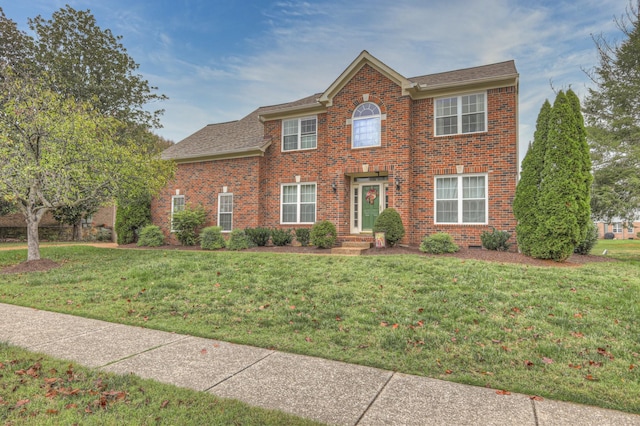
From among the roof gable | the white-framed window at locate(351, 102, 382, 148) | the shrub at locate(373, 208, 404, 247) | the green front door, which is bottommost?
the shrub at locate(373, 208, 404, 247)

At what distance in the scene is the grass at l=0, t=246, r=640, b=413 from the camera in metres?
3.95

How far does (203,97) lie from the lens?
21828mm

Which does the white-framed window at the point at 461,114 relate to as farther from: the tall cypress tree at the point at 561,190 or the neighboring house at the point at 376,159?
the tall cypress tree at the point at 561,190

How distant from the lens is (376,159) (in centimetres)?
1366

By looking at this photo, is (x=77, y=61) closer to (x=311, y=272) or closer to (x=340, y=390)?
(x=311, y=272)

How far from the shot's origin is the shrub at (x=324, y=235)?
13055 millimetres

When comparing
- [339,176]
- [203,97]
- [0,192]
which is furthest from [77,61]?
[339,176]

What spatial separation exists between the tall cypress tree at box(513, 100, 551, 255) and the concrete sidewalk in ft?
27.3

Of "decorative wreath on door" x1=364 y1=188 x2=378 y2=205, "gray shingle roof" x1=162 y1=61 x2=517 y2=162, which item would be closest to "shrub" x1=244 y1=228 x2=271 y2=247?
"gray shingle roof" x1=162 y1=61 x2=517 y2=162

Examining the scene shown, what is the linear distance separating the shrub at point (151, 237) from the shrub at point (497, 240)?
13.8m

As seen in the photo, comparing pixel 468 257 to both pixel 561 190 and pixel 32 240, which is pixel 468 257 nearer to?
pixel 561 190

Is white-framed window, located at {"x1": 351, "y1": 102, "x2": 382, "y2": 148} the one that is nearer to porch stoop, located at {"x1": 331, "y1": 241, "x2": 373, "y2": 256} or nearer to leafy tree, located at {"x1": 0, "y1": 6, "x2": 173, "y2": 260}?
porch stoop, located at {"x1": 331, "y1": 241, "x2": 373, "y2": 256}

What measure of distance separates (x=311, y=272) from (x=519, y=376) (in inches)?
215

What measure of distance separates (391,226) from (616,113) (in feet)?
61.0
